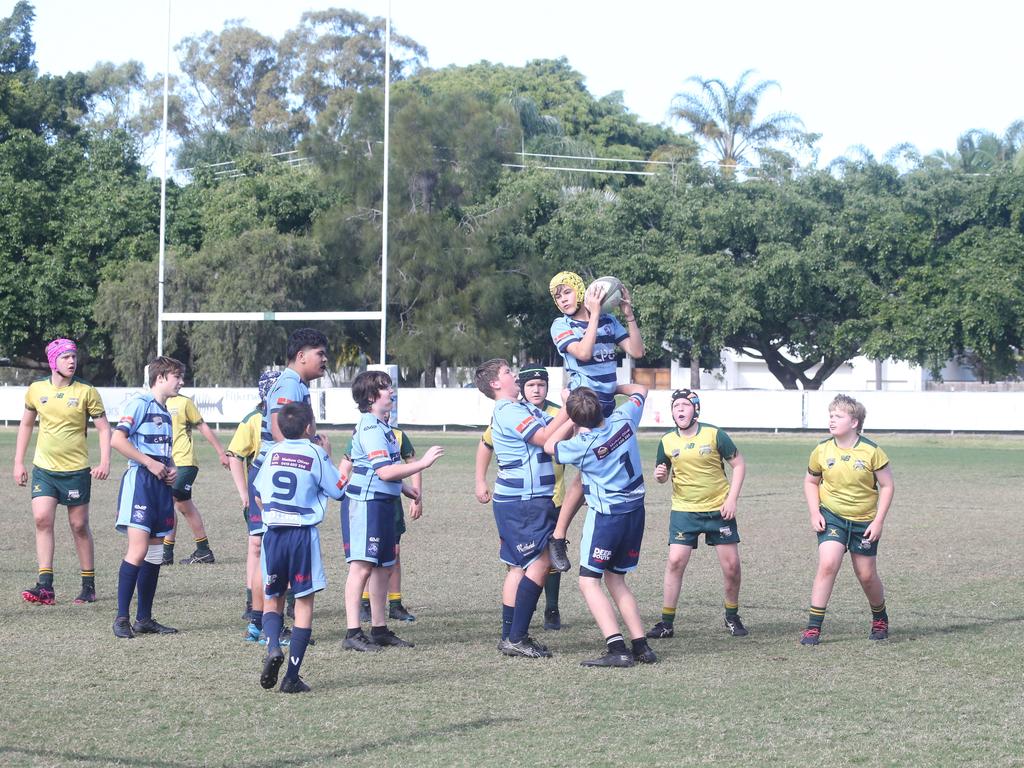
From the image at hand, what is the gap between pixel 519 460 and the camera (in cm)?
775

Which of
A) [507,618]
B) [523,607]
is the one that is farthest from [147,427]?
[523,607]

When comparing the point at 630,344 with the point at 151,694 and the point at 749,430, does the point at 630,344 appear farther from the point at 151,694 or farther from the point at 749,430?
the point at 749,430

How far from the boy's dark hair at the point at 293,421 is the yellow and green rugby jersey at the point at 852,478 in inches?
129

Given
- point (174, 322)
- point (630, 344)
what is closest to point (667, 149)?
point (174, 322)

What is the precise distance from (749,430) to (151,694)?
33.3 metres

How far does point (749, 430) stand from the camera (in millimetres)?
38656

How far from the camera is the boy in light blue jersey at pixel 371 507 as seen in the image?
25.2 ft

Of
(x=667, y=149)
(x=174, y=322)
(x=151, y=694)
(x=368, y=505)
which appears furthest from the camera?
(x=667, y=149)

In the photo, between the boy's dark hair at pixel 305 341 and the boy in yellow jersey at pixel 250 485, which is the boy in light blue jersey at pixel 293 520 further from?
the boy's dark hair at pixel 305 341

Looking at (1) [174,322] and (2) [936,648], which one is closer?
(2) [936,648]

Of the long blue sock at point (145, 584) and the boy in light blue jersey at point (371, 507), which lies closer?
the boy in light blue jersey at point (371, 507)

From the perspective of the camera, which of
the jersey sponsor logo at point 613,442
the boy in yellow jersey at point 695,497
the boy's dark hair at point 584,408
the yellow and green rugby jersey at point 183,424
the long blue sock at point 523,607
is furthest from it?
the yellow and green rugby jersey at point 183,424

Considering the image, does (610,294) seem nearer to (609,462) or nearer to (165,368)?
(609,462)

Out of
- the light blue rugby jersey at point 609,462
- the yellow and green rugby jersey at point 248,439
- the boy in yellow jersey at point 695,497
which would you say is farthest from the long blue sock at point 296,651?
the boy in yellow jersey at point 695,497
